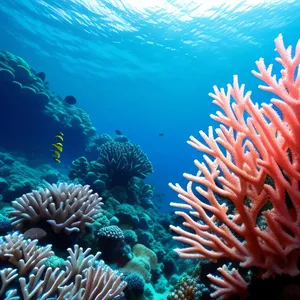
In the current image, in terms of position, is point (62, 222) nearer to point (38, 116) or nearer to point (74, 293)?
point (74, 293)

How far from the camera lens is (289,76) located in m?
1.88

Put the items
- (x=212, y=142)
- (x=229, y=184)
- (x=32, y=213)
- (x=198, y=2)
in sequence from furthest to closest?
(x=198, y=2), (x=32, y=213), (x=212, y=142), (x=229, y=184)

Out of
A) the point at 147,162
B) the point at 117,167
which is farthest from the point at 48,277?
the point at 147,162

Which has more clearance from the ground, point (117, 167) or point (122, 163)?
point (122, 163)

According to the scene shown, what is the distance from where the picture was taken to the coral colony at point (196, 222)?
1900 millimetres

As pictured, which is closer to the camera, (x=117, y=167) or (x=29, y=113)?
→ (x=117, y=167)

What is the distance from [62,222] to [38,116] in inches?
555

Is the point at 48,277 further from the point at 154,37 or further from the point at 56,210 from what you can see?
the point at 154,37

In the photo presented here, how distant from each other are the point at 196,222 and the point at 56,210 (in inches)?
108

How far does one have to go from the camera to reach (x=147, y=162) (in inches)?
371

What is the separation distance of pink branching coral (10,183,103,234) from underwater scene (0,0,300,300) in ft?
0.09

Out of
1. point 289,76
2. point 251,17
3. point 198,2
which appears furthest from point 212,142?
point 251,17

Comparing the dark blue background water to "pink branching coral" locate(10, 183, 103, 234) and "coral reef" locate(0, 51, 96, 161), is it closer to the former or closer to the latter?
"coral reef" locate(0, 51, 96, 161)

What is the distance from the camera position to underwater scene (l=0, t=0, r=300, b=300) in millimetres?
2021
